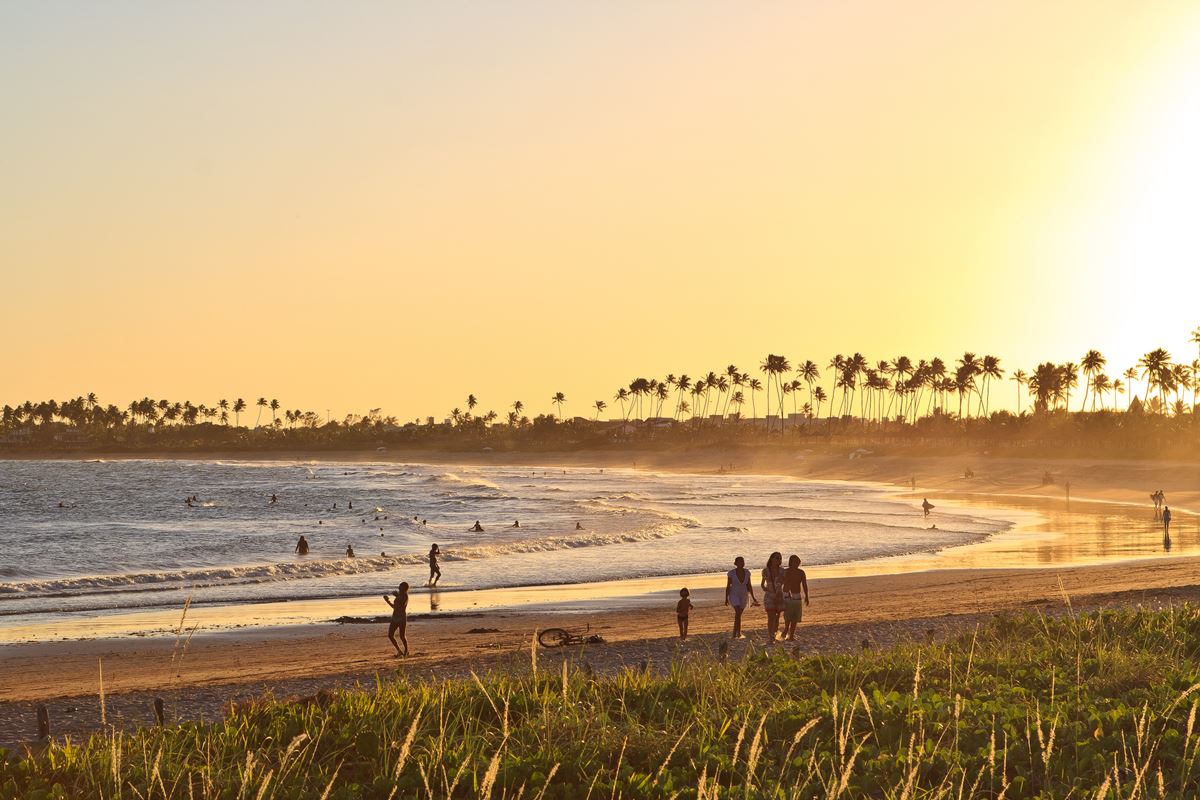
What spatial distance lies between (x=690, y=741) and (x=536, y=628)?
368 cm

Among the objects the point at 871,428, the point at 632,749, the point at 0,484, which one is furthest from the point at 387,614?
the point at 871,428

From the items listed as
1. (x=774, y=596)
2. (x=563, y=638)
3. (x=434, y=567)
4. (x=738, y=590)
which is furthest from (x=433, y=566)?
(x=774, y=596)

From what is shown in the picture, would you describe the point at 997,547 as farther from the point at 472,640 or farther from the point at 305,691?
the point at 305,691

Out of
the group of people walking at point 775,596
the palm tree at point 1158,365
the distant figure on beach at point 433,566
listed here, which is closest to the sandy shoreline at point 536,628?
the group of people walking at point 775,596

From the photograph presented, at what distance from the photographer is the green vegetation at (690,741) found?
7.72 m

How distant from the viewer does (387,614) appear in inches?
1105

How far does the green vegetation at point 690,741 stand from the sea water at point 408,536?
Result: 23.2 meters

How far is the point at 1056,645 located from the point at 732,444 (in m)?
154

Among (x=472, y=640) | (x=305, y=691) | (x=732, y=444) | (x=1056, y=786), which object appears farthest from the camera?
(x=732, y=444)

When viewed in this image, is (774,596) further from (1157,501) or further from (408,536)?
(1157,501)

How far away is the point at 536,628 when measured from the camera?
12.3 meters

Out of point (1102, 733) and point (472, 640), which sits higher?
point (1102, 733)

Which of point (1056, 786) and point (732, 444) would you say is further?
point (732, 444)

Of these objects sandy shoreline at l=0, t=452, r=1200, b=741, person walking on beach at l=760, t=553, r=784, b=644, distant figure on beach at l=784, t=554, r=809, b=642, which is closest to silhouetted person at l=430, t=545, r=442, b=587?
A: sandy shoreline at l=0, t=452, r=1200, b=741
